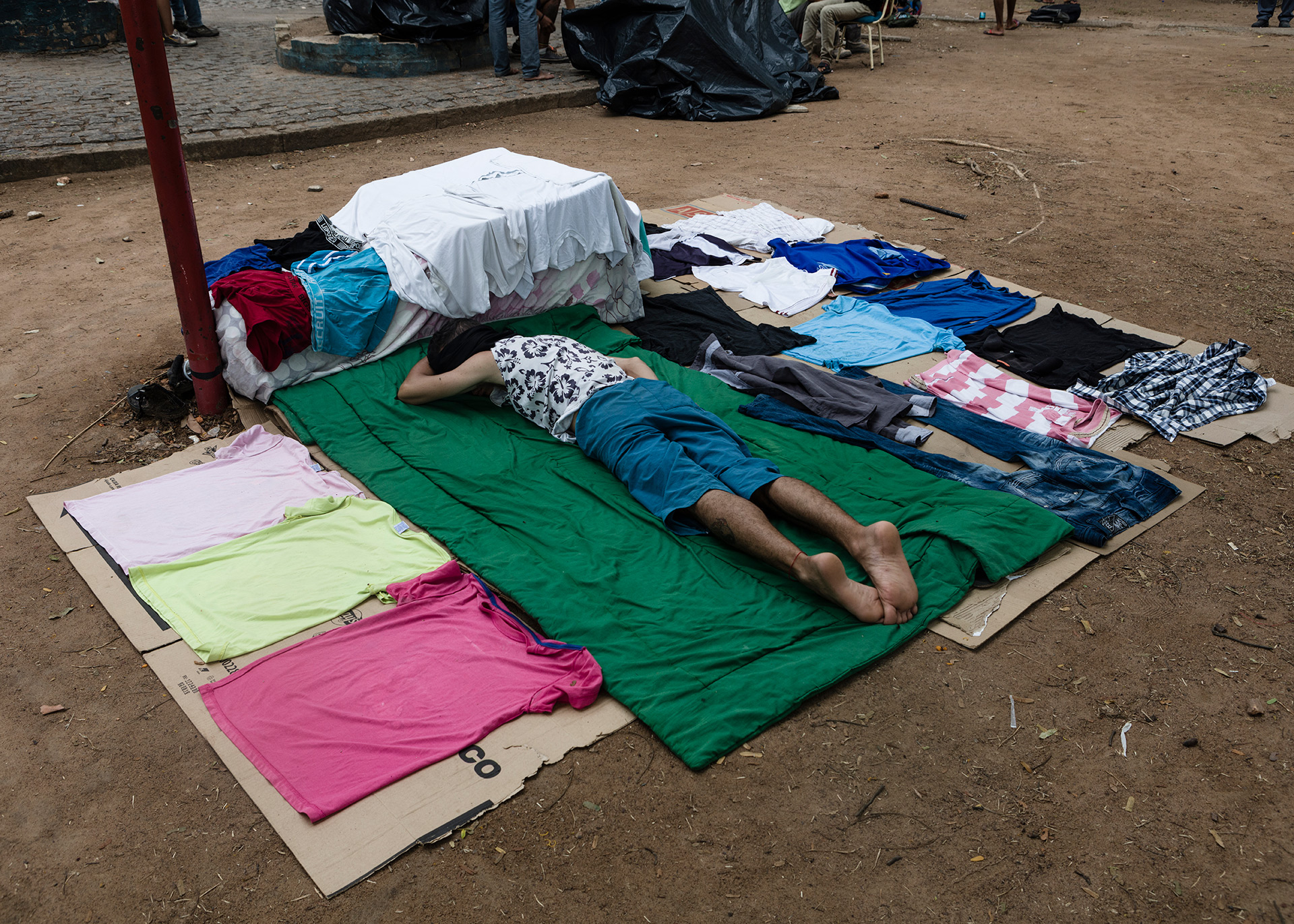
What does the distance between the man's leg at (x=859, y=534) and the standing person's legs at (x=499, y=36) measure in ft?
29.2

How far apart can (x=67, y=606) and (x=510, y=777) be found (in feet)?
6.14

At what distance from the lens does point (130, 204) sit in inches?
285

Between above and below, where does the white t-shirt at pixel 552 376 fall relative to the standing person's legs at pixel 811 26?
below

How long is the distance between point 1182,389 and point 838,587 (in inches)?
102

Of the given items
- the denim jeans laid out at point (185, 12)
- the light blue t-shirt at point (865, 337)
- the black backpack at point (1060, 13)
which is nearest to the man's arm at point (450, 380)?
the light blue t-shirt at point (865, 337)

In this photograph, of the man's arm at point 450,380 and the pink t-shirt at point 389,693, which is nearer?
the pink t-shirt at point 389,693

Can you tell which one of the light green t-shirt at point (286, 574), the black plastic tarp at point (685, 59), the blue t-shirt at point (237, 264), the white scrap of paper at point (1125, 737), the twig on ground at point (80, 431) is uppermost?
the black plastic tarp at point (685, 59)

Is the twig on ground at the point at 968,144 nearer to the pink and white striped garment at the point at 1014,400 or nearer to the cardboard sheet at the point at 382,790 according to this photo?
the pink and white striped garment at the point at 1014,400

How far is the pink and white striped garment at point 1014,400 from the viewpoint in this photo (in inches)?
174

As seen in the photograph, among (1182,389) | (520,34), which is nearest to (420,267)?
(1182,389)

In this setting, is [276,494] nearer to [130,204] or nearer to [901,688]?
[901,688]

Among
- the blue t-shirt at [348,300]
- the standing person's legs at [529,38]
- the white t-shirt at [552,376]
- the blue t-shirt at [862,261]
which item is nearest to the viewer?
the white t-shirt at [552,376]

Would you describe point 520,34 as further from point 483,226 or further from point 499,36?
point 483,226

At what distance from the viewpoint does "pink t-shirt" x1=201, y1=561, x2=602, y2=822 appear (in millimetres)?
2670
